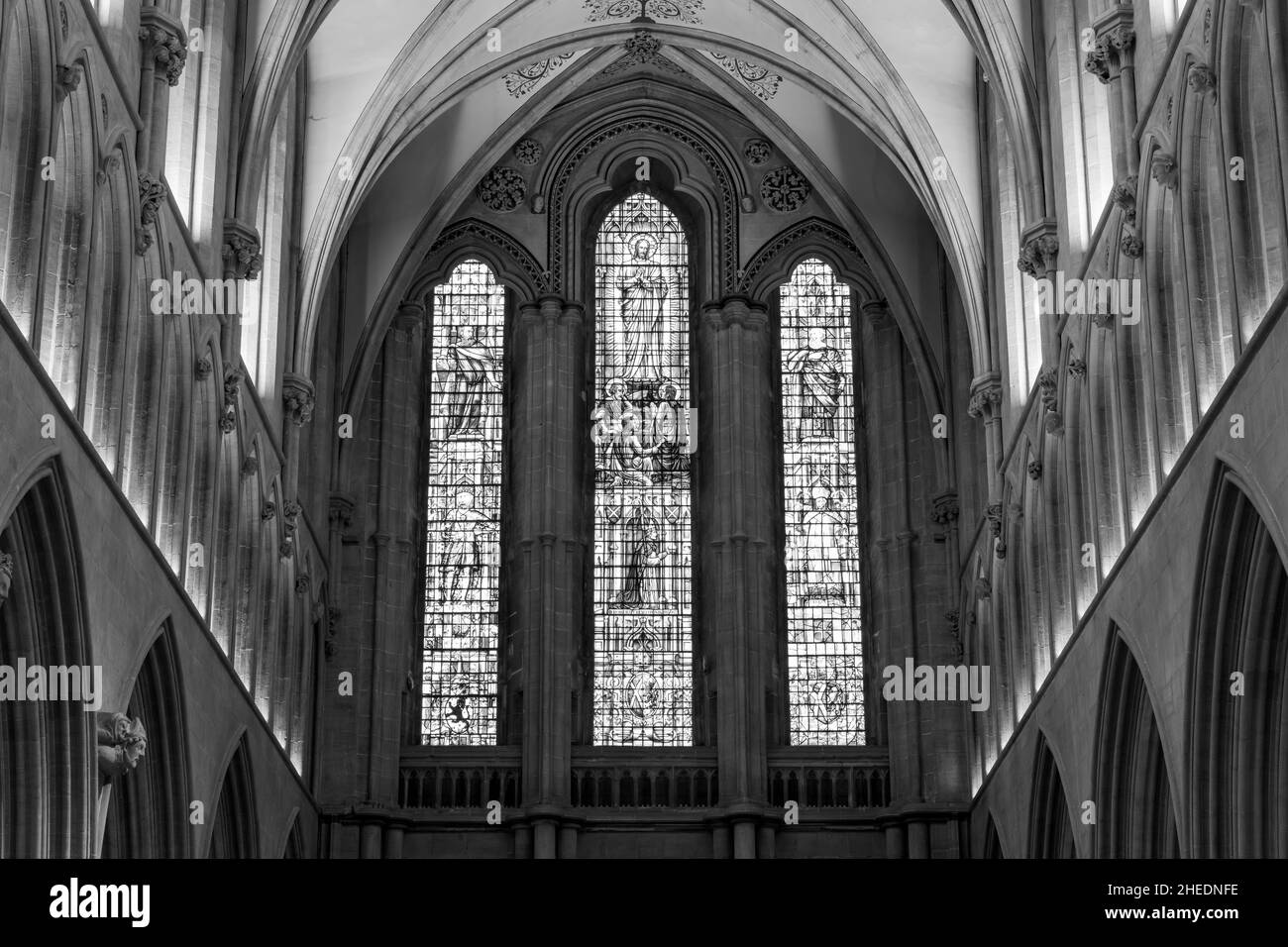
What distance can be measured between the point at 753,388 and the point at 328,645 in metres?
7.85

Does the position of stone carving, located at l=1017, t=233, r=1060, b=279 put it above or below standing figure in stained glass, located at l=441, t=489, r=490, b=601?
above

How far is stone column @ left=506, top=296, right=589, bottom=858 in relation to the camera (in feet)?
106

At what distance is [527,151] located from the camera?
118 ft

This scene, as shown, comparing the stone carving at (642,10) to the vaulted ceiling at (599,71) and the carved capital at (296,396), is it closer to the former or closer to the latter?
the vaulted ceiling at (599,71)

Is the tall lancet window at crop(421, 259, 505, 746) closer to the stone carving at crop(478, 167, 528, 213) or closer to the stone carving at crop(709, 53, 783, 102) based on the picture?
the stone carving at crop(478, 167, 528, 213)

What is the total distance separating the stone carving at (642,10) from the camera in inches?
1323

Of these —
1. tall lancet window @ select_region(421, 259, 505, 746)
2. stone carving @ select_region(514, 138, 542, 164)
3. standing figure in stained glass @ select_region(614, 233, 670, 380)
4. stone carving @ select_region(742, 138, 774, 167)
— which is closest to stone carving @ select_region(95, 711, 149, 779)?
tall lancet window @ select_region(421, 259, 505, 746)

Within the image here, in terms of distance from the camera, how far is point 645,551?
34.2m

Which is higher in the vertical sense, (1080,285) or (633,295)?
(633,295)

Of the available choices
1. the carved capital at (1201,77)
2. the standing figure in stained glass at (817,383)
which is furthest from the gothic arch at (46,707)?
the standing figure in stained glass at (817,383)

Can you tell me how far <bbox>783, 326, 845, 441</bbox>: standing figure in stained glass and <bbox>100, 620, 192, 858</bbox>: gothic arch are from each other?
48.6 feet
